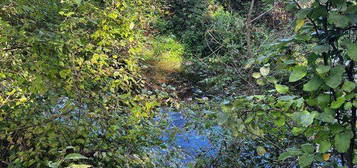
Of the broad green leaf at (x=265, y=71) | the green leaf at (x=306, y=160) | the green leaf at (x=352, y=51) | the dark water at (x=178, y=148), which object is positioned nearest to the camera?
the green leaf at (x=352, y=51)

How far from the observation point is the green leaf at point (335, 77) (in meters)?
0.97

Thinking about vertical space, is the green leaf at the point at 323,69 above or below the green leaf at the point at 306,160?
above

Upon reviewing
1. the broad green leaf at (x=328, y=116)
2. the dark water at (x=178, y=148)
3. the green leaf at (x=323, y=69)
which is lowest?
the dark water at (x=178, y=148)

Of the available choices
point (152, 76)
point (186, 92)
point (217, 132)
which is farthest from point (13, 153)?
point (152, 76)

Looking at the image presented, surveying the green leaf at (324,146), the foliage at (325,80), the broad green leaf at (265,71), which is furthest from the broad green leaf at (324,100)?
the broad green leaf at (265,71)

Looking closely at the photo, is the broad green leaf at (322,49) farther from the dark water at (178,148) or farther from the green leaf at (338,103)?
the dark water at (178,148)

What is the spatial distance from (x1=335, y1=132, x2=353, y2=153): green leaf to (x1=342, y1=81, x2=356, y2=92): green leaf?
0.13 meters

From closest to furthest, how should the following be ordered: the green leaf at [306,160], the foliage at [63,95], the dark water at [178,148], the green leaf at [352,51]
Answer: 1. the green leaf at [352,51]
2. the green leaf at [306,160]
3. the foliage at [63,95]
4. the dark water at [178,148]

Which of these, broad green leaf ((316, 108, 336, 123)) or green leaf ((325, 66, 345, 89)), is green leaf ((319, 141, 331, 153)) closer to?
broad green leaf ((316, 108, 336, 123))

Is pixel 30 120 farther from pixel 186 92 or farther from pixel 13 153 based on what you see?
pixel 186 92

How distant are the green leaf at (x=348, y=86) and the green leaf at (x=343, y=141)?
13cm

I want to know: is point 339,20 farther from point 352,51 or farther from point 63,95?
point 63,95

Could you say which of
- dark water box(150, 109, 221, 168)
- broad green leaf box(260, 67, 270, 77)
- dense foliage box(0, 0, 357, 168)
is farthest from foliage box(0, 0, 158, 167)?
broad green leaf box(260, 67, 270, 77)

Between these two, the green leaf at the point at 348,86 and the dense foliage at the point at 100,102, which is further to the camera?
the dense foliage at the point at 100,102
